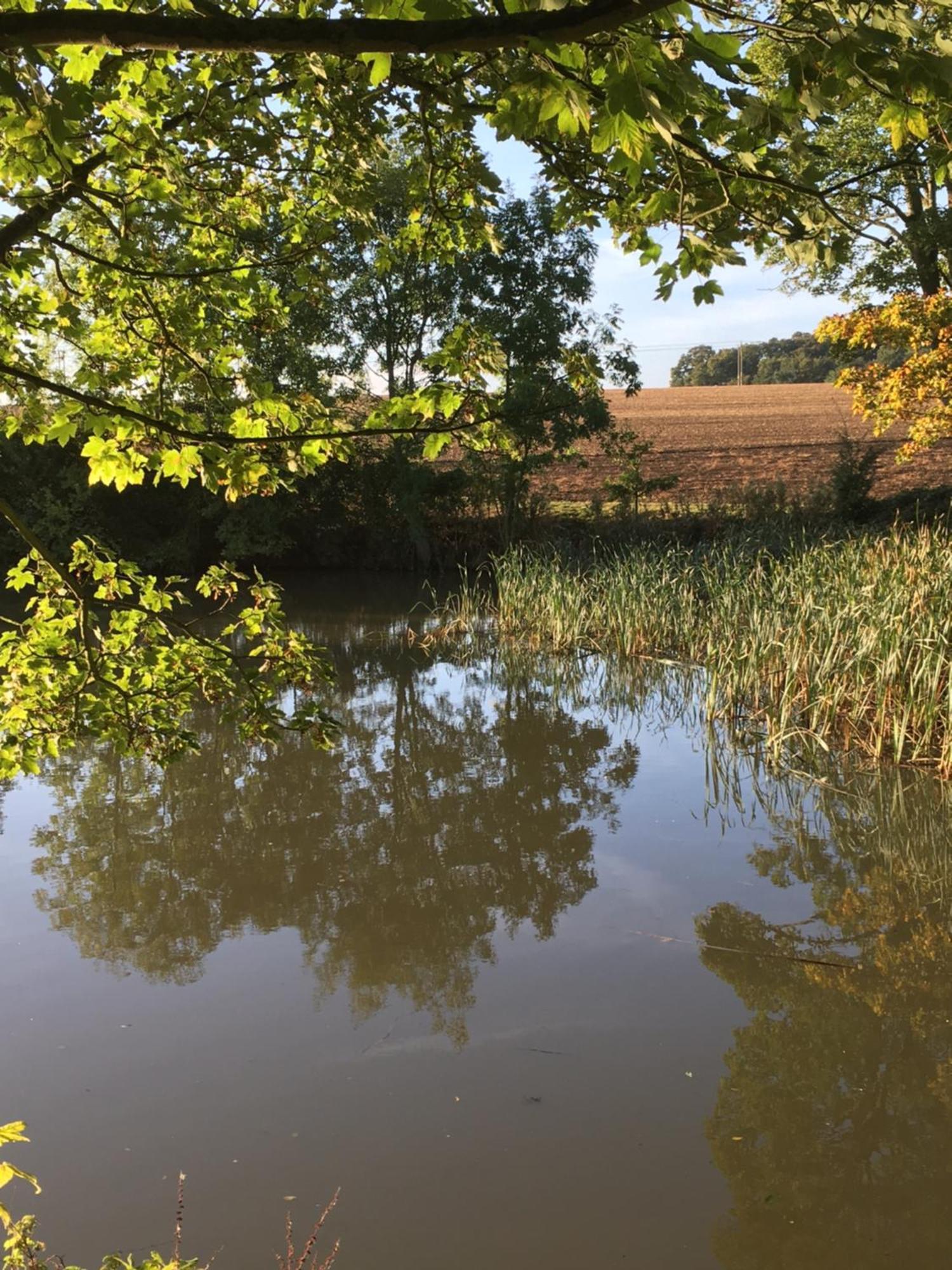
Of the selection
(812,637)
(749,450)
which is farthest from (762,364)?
(812,637)

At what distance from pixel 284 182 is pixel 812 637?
4.74m

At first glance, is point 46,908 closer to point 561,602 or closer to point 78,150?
point 78,150

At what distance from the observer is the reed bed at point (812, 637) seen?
6.79 metres

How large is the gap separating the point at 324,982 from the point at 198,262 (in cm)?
292

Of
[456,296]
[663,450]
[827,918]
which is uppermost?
[456,296]

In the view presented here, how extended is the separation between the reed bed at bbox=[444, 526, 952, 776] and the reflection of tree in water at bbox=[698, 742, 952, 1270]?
114 centimetres

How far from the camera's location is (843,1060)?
3.56 meters

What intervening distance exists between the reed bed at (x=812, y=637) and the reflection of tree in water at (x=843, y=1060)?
114 cm

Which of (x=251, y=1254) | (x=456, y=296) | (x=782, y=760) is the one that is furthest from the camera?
→ (x=456, y=296)

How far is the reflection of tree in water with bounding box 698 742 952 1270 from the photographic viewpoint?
2758mm

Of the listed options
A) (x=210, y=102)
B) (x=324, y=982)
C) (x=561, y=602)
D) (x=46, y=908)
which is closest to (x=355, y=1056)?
(x=324, y=982)

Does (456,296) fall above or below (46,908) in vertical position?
above

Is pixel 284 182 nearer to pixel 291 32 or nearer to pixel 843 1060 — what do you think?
pixel 291 32

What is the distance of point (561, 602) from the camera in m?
11.2
